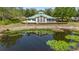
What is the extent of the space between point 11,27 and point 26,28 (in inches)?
5.0

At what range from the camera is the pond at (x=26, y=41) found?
1979 millimetres

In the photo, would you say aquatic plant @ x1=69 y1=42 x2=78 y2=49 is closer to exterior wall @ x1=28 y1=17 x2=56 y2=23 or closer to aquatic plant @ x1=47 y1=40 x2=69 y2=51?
aquatic plant @ x1=47 y1=40 x2=69 y2=51

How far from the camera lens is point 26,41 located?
6.51 feet

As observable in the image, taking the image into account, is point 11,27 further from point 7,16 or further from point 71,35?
point 71,35

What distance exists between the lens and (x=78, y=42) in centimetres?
199

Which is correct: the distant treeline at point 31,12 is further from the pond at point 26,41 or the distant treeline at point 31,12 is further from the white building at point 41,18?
the pond at point 26,41

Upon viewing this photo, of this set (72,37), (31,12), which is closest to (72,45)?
(72,37)

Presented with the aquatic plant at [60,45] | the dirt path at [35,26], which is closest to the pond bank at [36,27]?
the dirt path at [35,26]

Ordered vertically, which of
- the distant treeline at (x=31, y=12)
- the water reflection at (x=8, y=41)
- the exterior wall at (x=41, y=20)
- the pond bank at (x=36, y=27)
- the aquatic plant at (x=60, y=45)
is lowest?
the aquatic plant at (x=60, y=45)

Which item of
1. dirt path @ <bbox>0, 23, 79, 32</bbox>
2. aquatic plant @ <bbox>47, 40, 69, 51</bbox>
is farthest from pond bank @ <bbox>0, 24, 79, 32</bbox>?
aquatic plant @ <bbox>47, 40, 69, 51</bbox>

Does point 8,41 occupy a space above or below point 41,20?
below

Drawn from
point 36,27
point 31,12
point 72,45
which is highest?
point 31,12

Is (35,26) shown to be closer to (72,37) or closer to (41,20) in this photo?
(41,20)

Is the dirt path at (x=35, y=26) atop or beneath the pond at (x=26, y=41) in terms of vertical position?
atop
